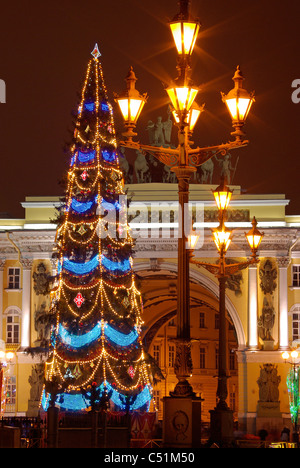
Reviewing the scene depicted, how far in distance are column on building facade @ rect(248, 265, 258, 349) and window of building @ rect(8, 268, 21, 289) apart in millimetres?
10182

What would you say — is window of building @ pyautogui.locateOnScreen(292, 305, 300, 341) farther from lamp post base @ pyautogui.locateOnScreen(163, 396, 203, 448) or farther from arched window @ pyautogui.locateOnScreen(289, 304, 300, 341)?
lamp post base @ pyautogui.locateOnScreen(163, 396, 203, 448)

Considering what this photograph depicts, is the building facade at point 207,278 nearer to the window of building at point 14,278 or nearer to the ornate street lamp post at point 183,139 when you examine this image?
the window of building at point 14,278

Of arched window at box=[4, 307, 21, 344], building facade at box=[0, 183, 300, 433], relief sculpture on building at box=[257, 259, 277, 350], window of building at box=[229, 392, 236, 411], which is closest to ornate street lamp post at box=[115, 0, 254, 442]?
building facade at box=[0, 183, 300, 433]

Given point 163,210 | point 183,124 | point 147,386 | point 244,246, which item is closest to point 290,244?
point 244,246

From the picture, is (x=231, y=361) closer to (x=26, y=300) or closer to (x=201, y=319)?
(x=201, y=319)

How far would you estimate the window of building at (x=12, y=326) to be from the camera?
5041 centimetres

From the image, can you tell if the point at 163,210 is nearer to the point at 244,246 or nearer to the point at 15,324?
the point at 244,246

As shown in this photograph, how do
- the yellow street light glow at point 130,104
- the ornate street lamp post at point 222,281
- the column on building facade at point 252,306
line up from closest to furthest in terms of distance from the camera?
the yellow street light glow at point 130,104 < the ornate street lamp post at point 222,281 < the column on building facade at point 252,306

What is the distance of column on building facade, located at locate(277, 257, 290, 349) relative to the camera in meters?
48.1

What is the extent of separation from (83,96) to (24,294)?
704 inches

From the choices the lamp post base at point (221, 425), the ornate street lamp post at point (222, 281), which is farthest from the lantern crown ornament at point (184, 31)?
the lamp post base at point (221, 425)

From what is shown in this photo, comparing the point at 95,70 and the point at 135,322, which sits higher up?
the point at 95,70

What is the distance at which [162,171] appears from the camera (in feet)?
167

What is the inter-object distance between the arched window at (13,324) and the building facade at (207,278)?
1.7 inches
